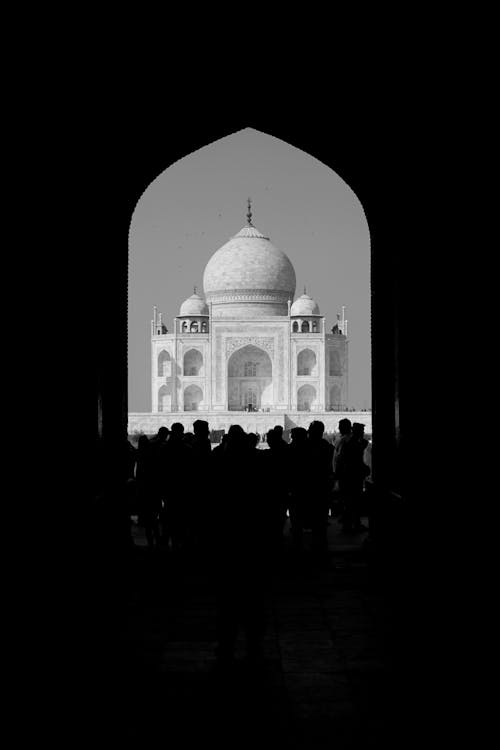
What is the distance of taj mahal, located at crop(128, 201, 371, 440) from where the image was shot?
39062 mm

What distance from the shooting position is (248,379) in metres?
40.2

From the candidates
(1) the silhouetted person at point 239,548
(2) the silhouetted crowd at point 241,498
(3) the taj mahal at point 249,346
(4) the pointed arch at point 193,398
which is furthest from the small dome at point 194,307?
(1) the silhouetted person at point 239,548

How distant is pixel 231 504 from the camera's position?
4000 millimetres

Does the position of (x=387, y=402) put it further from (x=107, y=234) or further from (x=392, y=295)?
(x=107, y=234)

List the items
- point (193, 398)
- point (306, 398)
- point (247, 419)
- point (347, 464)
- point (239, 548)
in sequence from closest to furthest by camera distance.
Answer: point (239, 548) < point (347, 464) < point (247, 419) < point (306, 398) < point (193, 398)

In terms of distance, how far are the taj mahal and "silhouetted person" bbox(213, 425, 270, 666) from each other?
105 ft

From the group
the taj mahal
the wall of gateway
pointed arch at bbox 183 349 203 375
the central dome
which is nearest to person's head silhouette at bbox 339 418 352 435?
the wall of gateway

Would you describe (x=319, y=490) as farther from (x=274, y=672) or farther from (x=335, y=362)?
(x=335, y=362)

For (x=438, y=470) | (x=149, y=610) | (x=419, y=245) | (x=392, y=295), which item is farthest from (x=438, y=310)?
(x=149, y=610)

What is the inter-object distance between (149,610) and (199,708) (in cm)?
178

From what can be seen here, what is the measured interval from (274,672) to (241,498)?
0.73 m

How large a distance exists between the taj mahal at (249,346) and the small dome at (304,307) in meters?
0.04

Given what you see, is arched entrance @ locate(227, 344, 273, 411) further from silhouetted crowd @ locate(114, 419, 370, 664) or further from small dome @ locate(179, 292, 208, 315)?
silhouetted crowd @ locate(114, 419, 370, 664)

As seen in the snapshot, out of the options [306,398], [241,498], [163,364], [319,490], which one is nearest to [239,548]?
[241,498]
